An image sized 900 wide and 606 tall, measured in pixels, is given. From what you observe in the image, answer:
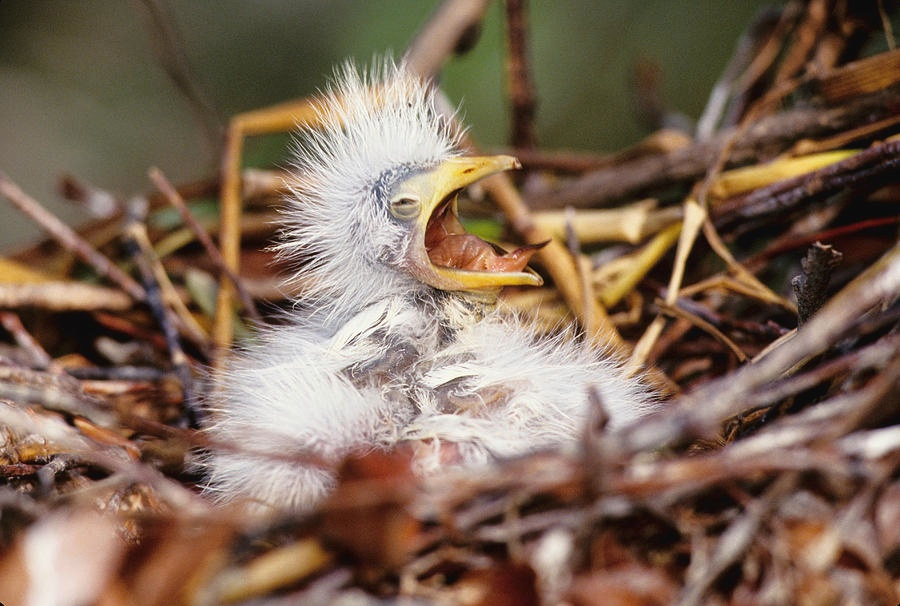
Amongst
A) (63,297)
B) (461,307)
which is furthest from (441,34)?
(63,297)

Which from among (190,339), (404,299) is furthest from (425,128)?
(190,339)

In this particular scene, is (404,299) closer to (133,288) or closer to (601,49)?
(133,288)

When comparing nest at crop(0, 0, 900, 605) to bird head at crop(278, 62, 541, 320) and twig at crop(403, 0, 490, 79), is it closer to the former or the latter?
twig at crop(403, 0, 490, 79)

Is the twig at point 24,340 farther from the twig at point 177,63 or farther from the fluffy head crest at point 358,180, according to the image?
the twig at point 177,63

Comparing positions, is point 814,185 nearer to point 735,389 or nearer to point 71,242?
point 735,389

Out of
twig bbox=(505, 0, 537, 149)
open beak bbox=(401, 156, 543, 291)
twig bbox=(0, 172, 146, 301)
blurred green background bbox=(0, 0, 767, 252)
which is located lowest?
open beak bbox=(401, 156, 543, 291)

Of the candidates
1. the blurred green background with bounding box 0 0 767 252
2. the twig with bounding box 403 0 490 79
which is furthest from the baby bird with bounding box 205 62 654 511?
the blurred green background with bounding box 0 0 767 252

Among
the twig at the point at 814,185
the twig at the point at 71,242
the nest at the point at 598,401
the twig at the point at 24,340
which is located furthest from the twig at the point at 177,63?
the twig at the point at 814,185
